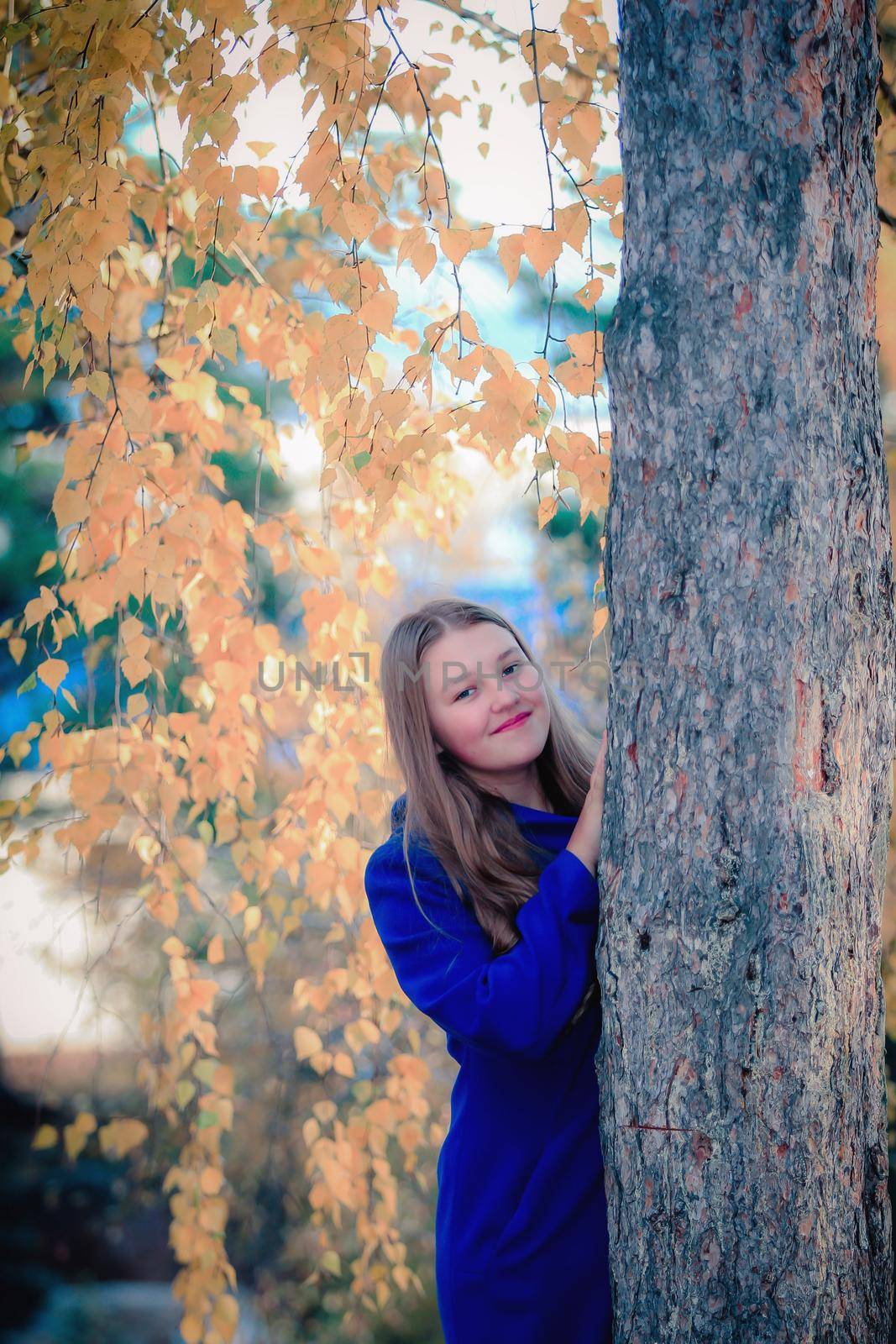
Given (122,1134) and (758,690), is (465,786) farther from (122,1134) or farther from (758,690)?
(122,1134)

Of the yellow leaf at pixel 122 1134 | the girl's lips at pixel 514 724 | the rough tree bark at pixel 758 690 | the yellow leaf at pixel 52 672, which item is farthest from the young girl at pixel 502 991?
the yellow leaf at pixel 122 1134

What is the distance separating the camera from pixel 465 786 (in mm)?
1441

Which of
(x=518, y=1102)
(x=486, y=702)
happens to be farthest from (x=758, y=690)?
(x=518, y=1102)

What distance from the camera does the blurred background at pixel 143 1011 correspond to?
316 cm

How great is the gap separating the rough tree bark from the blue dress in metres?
0.12

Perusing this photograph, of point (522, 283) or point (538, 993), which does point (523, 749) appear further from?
point (522, 283)

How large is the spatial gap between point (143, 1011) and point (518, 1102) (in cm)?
283

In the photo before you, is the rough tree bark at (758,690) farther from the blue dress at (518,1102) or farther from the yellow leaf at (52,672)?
the yellow leaf at (52,672)

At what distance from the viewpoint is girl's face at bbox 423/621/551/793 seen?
1.46 m

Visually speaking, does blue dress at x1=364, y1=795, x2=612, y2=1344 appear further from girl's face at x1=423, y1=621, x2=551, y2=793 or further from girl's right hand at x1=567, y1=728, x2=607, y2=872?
girl's face at x1=423, y1=621, x2=551, y2=793

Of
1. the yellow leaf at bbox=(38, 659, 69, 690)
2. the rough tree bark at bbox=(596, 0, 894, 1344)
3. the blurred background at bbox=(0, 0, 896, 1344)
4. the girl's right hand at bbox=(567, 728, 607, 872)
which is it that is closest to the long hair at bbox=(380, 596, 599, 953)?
the girl's right hand at bbox=(567, 728, 607, 872)

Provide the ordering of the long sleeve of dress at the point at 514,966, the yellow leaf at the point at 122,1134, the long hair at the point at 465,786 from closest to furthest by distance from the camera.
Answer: the long sleeve of dress at the point at 514,966
the long hair at the point at 465,786
the yellow leaf at the point at 122,1134

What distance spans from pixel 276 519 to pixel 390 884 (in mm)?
1035

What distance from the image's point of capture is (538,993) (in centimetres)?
112
